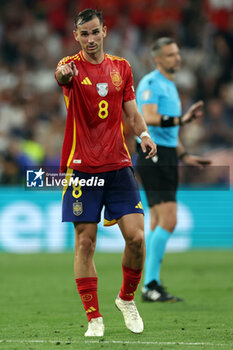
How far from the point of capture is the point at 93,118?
212 inches

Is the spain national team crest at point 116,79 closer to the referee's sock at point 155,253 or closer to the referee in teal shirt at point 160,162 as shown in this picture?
the referee in teal shirt at point 160,162

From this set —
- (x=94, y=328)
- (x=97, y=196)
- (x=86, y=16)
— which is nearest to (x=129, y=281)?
(x=94, y=328)

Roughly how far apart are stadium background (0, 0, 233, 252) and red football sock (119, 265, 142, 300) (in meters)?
7.38

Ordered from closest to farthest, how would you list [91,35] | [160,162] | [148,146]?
[91,35] → [148,146] → [160,162]

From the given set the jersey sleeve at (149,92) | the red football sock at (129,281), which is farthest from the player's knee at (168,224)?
the red football sock at (129,281)

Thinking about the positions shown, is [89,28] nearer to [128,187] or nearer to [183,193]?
[128,187]

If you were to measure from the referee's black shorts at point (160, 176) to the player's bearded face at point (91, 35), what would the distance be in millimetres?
2630

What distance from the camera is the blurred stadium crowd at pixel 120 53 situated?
1524cm

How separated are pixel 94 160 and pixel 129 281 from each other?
956mm

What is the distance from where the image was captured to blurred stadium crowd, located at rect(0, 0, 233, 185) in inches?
600

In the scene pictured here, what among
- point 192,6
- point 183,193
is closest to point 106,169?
point 183,193

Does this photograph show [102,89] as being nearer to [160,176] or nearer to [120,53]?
[160,176]

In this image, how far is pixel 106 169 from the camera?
5445 millimetres

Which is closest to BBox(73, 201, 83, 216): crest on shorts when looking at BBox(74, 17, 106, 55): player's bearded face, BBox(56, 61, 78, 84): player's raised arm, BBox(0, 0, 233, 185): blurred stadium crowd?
BBox(56, 61, 78, 84): player's raised arm
